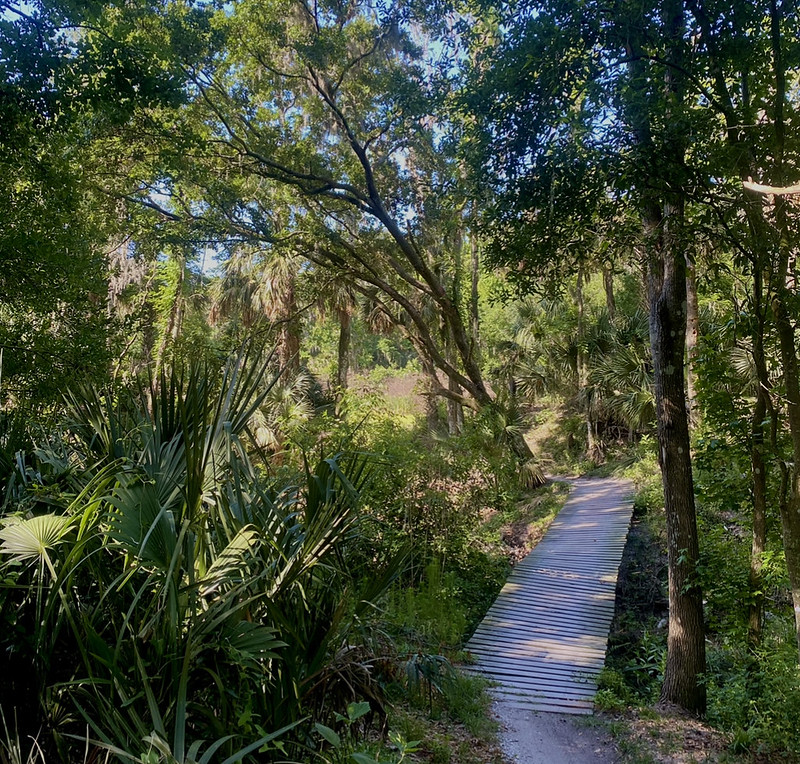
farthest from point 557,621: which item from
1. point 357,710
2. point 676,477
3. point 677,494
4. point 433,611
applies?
point 357,710

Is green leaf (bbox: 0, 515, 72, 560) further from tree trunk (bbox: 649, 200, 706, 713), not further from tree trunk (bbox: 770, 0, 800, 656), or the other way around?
tree trunk (bbox: 649, 200, 706, 713)

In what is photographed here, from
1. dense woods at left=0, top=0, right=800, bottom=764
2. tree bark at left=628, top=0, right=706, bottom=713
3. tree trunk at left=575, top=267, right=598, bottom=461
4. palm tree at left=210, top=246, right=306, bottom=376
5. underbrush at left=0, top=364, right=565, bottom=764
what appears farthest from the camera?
tree trunk at left=575, top=267, right=598, bottom=461

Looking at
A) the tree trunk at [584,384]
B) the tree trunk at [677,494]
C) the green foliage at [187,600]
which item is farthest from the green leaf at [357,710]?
the tree trunk at [584,384]

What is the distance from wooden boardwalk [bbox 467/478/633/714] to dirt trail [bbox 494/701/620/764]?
0.68 ft

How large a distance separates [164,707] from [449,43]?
29.3 feet

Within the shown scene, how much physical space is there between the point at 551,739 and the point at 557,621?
2759 mm

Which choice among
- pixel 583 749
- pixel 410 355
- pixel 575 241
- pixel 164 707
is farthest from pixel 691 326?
pixel 410 355

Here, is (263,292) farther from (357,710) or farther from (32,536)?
(357,710)

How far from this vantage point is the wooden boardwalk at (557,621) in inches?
234

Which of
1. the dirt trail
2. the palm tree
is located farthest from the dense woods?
the palm tree

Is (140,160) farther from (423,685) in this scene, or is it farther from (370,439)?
(423,685)

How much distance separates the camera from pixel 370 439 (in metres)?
10.5

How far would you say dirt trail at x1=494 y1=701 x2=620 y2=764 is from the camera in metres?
4.58

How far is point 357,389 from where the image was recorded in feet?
42.0
